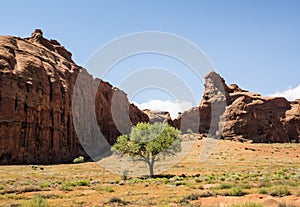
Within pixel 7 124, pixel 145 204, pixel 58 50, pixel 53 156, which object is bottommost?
pixel 145 204

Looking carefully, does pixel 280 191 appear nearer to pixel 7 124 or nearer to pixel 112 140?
pixel 7 124

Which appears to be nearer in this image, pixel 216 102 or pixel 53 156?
pixel 53 156

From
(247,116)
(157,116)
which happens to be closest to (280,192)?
(247,116)

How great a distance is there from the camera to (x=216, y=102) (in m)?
100

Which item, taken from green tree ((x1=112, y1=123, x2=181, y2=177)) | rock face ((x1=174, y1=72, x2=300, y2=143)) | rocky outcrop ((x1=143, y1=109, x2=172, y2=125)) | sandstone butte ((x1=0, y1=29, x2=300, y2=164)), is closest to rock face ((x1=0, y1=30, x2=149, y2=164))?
sandstone butte ((x1=0, y1=29, x2=300, y2=164))

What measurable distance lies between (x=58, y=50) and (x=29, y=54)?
2210cm

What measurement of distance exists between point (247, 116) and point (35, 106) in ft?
207

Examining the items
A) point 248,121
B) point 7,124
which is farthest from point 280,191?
point 248,121

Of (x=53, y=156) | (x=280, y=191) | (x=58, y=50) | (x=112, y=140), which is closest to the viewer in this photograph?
(x=280, y=191)

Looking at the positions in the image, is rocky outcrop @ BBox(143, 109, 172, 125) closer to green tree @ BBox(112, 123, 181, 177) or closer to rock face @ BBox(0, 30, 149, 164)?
rock face @ BBox(0, 30, 149, 164)

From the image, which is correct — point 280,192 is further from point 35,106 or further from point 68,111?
point 68,111

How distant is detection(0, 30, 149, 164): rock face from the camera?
52.8m

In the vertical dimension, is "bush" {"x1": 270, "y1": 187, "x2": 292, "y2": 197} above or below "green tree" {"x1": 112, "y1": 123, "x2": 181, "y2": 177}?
below

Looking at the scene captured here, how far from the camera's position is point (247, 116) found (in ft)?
298
